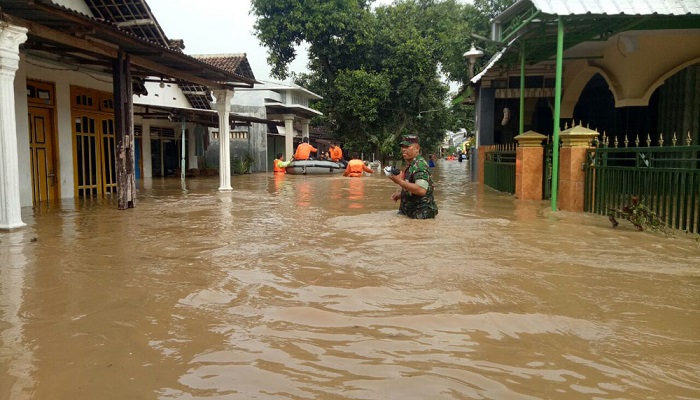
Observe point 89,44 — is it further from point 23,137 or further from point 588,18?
point 588,18

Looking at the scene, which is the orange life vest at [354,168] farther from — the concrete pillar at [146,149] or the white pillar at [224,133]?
the concrete pillar at [146,149]

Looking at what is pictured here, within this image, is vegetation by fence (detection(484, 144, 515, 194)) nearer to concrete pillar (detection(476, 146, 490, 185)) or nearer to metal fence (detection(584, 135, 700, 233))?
concrete pillar (detection(476, 146, 490, 185))

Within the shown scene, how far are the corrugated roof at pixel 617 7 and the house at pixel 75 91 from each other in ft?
22.4

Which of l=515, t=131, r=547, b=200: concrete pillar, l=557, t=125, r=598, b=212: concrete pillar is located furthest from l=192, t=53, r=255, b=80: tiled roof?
l=557, t=125, r=598, b=212: concrete pillar

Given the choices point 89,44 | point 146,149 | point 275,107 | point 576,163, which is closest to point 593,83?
point 576,163

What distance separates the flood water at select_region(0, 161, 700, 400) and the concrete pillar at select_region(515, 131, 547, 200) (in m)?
4.40

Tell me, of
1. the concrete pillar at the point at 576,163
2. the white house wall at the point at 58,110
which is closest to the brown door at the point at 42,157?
the white house wall at the point at 58,110

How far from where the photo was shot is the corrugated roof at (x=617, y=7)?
27.8ft

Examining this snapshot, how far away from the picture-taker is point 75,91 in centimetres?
1255

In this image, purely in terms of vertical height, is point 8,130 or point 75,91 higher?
point 75,91

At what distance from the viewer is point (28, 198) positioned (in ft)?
35.0

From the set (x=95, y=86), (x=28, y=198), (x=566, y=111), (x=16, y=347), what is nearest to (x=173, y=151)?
(x=95, y=86)

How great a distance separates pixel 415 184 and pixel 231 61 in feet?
60.5

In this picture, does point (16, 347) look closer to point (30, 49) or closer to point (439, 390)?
point (439, 390)
